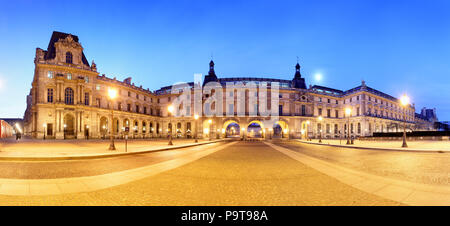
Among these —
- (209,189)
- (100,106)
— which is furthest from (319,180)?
(100,106)

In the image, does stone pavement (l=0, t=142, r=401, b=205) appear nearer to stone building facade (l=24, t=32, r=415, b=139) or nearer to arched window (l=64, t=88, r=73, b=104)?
stone building facade (l=24, t=32, r=415, b=139)

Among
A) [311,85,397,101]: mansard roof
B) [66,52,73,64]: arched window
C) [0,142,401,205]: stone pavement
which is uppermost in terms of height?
[66,52,73,64]: arched window

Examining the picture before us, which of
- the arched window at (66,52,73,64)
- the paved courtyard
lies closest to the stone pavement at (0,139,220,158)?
the paved courtyard

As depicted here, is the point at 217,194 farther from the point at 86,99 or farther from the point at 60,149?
the point at 86,99

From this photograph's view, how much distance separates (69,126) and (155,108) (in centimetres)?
2367

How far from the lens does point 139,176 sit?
6.23 m

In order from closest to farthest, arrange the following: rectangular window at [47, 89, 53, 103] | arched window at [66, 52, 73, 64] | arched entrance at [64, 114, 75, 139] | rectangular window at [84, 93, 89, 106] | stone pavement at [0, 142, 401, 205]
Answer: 1. stone pavement at [0, 142, 401, 205]
2. rectangular window at [47, 89, 53, 103]
3. arched entrance at [64, 114, 75, 139]
4. arched window at [66, 52, 73, 64]
5. rectangular window at [84, 93, 89, 106]

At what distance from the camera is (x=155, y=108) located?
58375mm

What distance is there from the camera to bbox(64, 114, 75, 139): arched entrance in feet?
117

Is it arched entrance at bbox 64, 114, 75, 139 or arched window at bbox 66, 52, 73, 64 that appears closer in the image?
arched entrance at bbox 64, 114, 75, 139

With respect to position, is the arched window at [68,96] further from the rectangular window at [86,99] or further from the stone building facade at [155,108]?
the rectangular window at [86,99]


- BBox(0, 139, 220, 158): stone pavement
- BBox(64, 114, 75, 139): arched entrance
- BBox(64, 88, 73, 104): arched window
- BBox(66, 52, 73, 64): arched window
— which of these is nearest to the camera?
BBox(0, 139, 220, 158): stone pavement

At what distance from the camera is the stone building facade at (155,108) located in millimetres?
34750

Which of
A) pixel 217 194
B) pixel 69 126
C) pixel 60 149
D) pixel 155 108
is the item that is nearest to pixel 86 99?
pixel 69 126
